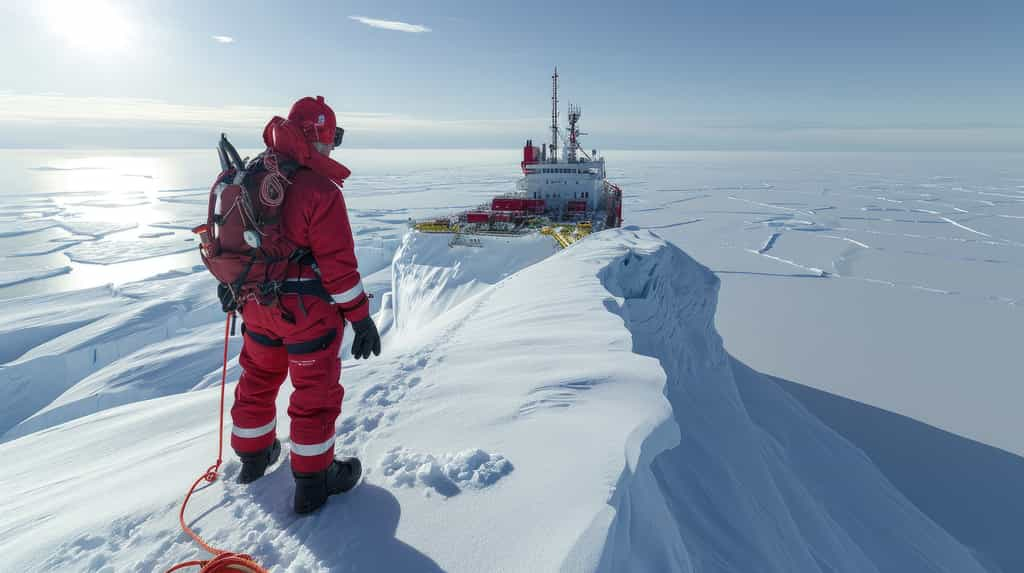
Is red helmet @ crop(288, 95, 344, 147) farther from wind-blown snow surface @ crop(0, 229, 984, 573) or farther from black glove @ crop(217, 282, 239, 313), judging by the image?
wind-blown snow surface @ crop(0, 229, 984, 573)

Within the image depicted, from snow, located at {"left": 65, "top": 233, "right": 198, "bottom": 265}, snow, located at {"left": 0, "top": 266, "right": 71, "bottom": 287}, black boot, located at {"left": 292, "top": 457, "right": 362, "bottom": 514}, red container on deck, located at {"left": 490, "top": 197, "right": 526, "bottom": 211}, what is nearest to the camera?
black boot, located at {"left": 292, "top": 457, "right": 362, "bottom": 514}

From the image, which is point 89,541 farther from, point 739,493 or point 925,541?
point 925,541

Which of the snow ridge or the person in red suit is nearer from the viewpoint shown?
the person in red suit

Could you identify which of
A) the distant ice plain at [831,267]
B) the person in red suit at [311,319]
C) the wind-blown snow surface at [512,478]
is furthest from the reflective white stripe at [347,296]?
the distant ice plain at [831,267]

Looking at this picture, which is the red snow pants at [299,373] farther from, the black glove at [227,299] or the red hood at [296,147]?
the red hood at [296,147]

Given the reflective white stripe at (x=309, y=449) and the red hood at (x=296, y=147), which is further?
the red hood at (x=296, y=147)

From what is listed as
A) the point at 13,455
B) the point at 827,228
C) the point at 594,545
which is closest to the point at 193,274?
the point at 13,455

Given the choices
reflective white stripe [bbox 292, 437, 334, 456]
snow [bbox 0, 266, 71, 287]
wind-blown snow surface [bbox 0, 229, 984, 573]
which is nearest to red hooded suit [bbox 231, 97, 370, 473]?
reflective white stripe [bbox 292, 437, 334, 456]
